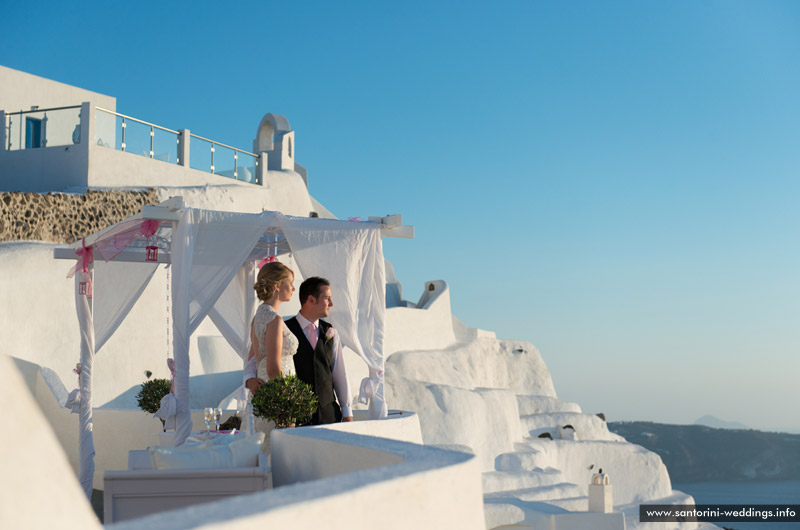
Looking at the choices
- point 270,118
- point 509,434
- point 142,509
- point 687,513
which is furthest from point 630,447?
point 142,509

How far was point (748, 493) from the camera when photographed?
7444 cm

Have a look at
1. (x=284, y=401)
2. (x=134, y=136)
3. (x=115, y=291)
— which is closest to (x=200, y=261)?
(x=284, y=401)

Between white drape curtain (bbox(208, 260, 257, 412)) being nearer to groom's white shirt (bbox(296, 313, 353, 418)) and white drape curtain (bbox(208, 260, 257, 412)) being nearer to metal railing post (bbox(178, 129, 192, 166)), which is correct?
groom's white shirt (bbox(296, 313, 353, 418))

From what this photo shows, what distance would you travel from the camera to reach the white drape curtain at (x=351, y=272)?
829 cm

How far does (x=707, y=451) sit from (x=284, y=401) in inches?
2982

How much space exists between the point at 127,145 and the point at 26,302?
578 cm

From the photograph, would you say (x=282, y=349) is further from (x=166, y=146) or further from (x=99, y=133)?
(x=166, y=146)

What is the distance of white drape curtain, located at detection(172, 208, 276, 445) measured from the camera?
7672 millimetres

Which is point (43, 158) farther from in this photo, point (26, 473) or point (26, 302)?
point (26, 473)

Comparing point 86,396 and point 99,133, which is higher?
point 99,133

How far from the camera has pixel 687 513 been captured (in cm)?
2094

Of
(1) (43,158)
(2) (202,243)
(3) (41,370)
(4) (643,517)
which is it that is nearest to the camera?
(2) (202,243)

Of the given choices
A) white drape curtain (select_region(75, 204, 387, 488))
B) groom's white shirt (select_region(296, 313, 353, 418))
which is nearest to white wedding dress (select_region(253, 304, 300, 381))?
groom's white shirt (select_region(296, 313, 353, 418))

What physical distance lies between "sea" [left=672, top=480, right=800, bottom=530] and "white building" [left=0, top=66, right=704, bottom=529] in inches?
1849
